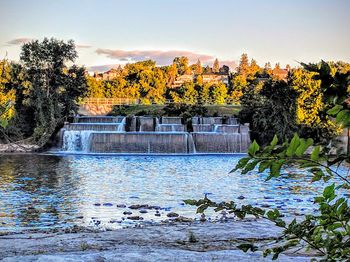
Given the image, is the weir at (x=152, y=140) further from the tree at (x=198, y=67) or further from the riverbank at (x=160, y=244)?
the tree at (x=198, y=67)

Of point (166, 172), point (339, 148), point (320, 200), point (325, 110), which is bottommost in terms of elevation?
point (166, 172)

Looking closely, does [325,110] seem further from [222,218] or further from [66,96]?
[66,96]

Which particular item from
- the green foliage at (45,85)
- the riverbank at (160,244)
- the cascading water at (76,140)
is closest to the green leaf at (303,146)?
the riverbank at (160,244)

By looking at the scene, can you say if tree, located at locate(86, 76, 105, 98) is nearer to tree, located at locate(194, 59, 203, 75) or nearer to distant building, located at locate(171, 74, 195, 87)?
distant building, located at locate(171, 74, 195, 87)

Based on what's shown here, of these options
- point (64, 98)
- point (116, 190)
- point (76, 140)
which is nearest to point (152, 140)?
point (76, 140)

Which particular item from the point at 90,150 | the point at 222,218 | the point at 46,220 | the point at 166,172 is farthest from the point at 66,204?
the point at 90,150

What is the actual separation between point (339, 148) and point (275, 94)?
5081 cm

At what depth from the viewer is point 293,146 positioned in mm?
1496

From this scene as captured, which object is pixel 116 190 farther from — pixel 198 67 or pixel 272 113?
pixel 198 67

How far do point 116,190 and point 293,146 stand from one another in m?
19.7

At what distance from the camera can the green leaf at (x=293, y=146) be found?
1481 mm

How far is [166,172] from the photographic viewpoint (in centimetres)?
2795

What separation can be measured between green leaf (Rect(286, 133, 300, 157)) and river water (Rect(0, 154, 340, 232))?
11321mm

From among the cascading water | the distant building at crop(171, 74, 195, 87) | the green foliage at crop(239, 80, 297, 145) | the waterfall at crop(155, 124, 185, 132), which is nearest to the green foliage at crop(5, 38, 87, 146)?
the cascading water
